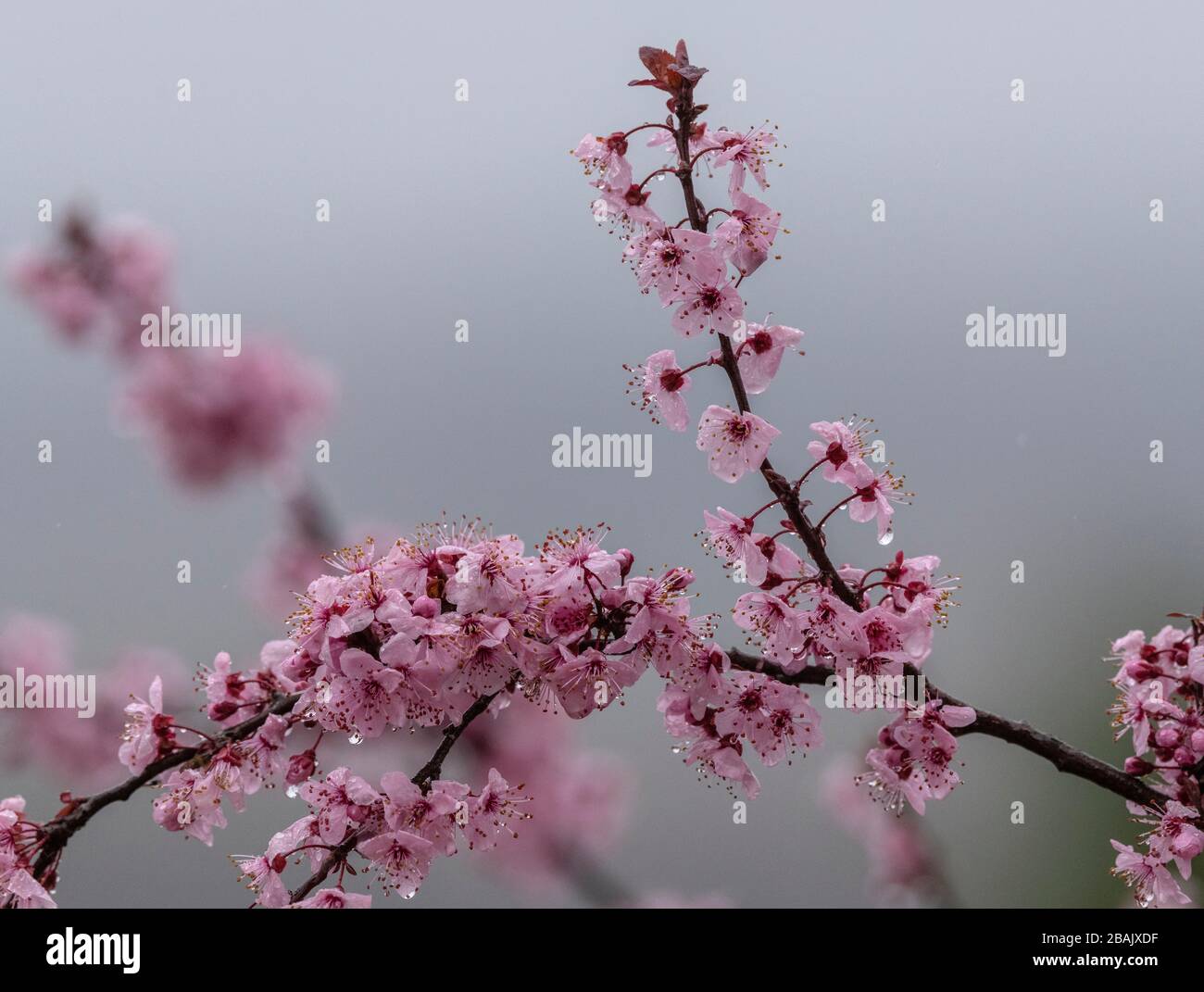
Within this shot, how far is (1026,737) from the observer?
138cm

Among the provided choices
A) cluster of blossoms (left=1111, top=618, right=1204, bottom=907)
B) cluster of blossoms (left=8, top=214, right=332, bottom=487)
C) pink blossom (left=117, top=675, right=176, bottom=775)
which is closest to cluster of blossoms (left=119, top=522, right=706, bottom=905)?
pink blossom (left=117, top=675, right=176, bottom=775)

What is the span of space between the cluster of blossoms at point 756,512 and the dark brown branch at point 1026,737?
16 millimetres

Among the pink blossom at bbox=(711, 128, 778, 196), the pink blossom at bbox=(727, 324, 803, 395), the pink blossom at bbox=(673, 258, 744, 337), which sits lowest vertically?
the pink blossom at bbox=(727, 324, 803, 395)

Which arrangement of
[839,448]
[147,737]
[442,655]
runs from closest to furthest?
1. [442,655]
2. [839,448]
3. [147,737]

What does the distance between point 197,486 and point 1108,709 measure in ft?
7.11

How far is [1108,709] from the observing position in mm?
1542

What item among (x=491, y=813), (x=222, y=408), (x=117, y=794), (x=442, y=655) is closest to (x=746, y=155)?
(x=442, y=655)

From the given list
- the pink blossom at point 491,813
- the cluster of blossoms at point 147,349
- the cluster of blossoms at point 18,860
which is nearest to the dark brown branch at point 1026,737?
the pink blossom at point 491,813

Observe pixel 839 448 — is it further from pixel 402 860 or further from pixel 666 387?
pixel 402 860

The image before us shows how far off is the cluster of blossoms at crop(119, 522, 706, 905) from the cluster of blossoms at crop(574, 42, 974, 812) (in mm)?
94

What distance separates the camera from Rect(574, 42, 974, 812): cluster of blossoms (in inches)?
49.4

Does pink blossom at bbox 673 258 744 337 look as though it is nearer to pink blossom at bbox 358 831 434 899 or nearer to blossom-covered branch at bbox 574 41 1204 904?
blossom-covered branch at bbox 574 41 1204 904

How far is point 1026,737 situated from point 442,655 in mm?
766
